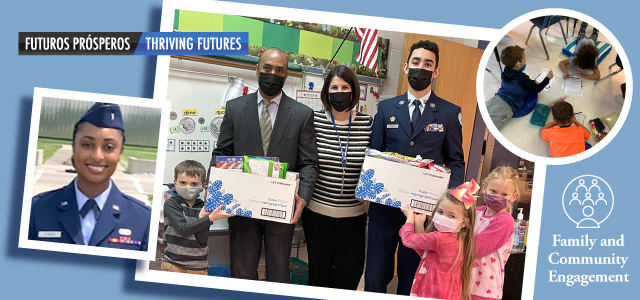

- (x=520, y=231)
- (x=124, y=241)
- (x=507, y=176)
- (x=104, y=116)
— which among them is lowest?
(x=124, y=241)

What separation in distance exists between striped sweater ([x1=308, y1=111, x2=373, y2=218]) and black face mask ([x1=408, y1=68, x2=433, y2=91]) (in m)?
0.42

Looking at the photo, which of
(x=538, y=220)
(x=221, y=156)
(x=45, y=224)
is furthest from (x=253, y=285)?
(x=538, y=220)

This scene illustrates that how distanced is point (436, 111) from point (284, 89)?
1001mm

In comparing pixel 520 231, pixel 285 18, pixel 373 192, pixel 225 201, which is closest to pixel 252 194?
pixel 225 201

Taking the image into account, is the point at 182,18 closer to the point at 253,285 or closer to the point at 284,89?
the point at 284,89

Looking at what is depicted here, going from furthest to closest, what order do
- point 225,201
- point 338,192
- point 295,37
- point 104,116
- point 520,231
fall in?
point 295,37 → point 520,231 → point 338,192 → point 225,201 → point 104,116

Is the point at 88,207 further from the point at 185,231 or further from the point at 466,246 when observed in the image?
the point at 466,246

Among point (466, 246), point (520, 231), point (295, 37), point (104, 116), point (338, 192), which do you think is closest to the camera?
point (104, 116)

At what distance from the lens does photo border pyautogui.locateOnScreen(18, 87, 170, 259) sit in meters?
2.54

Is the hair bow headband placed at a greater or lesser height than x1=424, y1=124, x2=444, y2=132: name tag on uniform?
lesser

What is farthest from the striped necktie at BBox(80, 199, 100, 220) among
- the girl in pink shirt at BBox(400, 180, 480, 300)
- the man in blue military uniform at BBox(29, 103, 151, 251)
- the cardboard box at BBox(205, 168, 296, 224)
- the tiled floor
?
the tiled floor

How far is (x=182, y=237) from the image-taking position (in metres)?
2.87

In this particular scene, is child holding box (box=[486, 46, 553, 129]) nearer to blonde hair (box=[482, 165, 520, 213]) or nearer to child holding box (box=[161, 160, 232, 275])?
blonde hair (box=[482, 165, 520, 213])

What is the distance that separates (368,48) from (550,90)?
1.17 metres
